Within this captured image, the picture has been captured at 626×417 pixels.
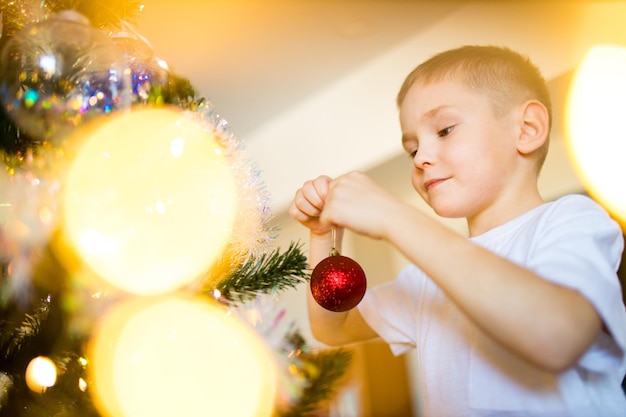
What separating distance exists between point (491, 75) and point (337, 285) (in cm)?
44

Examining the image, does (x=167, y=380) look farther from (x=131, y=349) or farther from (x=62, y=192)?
(x=62, y=192)

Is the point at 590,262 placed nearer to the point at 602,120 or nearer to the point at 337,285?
the point at 337,285

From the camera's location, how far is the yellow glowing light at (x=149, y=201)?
480 millimetres

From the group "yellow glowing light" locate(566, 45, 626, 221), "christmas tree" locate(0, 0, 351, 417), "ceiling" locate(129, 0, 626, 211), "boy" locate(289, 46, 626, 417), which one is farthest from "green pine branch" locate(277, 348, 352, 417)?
"yellow glowing light" locate(566, 45, 626, 221)

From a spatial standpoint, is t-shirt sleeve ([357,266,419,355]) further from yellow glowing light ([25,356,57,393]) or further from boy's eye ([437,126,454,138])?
yellow glowing light ([25,356,57,393])

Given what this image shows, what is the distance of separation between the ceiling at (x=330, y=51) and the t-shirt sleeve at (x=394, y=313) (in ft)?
3.73

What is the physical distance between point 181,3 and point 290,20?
0.46 meters

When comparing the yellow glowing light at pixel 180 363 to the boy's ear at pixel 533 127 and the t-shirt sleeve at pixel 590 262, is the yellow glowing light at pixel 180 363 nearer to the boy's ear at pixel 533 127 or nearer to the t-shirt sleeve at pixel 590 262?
the t-shirt sleeve at pixel 590 262

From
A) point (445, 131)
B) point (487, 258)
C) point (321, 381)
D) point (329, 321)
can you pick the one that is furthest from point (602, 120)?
point (321, 381)

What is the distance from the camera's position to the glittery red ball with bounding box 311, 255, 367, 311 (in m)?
0.56

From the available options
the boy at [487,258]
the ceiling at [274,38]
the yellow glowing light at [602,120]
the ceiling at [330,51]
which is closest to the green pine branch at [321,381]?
the boy at [487,258]

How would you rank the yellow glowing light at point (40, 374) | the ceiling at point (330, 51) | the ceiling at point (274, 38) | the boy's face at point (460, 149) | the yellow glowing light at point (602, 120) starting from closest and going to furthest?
the yellow glowing light at point (40, 374)
the boy's face at point (460, 149)
the yellow glowing light at point (602, 120)
the ceiling at point (330, 51)
the ceiling at point (274, 38)

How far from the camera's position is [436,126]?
73 cm

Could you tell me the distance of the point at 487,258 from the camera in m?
0.49
